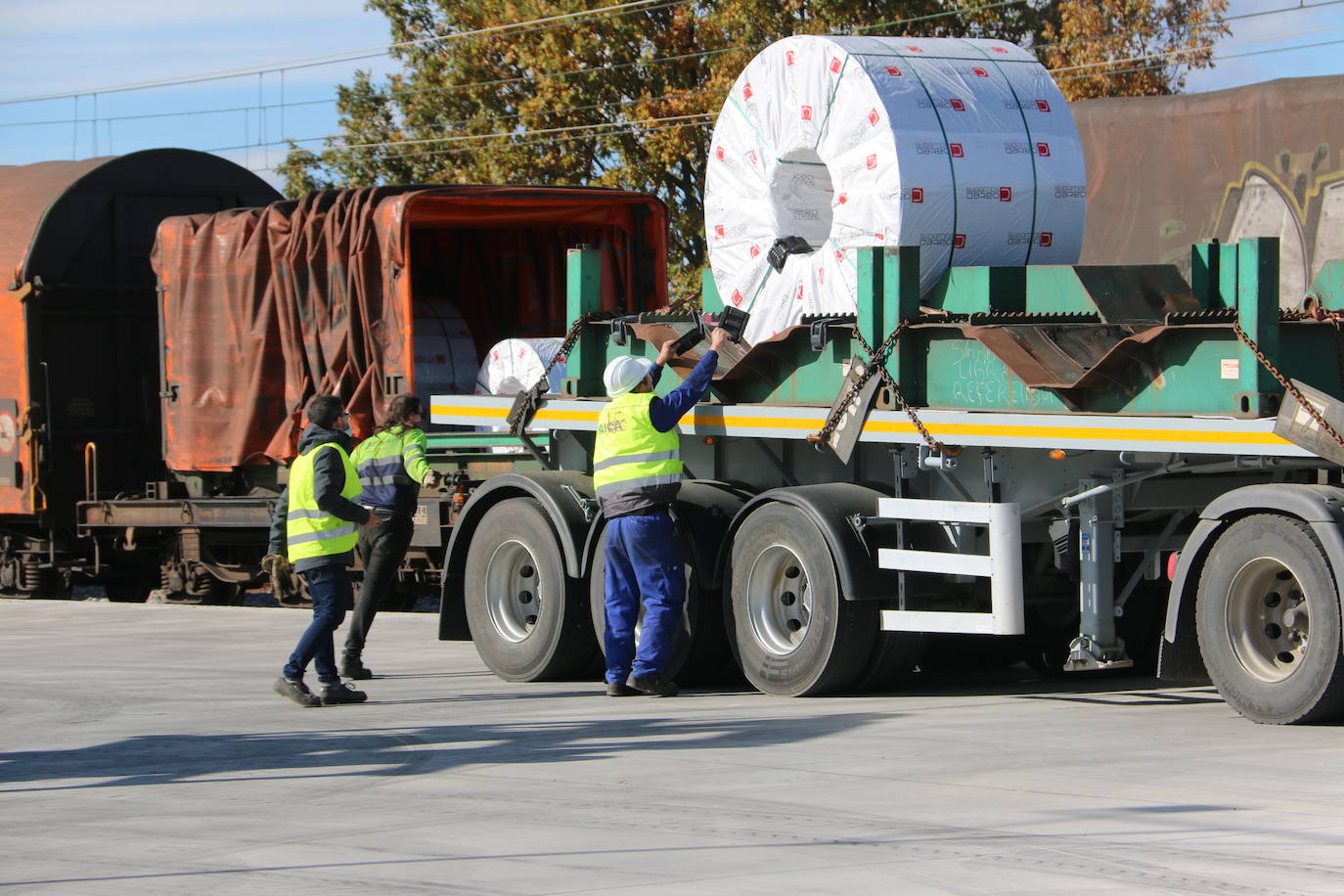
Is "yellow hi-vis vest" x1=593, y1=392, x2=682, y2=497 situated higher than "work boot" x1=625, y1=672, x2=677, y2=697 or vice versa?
"yellow hi-vis vest" x1=593, y1=392, x2=682, y2=497

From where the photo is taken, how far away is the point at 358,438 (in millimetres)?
15391

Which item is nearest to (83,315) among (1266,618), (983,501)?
(983,501)

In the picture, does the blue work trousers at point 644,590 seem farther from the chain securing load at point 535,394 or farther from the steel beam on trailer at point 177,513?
the steel beam on trailer at point 177,513

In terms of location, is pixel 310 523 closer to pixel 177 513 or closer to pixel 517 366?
pixel 517 366

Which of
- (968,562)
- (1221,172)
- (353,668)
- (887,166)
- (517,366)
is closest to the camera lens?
(968,562)

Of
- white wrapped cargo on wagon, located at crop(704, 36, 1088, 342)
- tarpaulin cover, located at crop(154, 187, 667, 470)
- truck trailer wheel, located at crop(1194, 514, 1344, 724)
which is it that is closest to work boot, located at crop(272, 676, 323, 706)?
white wrapped cargo on wagon, located at crop(704, 36, 1088, 342)

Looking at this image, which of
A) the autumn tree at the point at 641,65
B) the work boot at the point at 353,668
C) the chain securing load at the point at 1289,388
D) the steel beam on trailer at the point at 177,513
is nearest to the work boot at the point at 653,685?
the work boot at the point at 353,668

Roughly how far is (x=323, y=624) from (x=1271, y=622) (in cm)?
462

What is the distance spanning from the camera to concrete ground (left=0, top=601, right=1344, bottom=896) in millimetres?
6066

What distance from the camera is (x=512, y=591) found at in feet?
38.7

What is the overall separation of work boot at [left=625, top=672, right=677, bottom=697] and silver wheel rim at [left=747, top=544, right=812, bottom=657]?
0.52 meters

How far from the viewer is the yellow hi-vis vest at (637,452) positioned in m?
10.4

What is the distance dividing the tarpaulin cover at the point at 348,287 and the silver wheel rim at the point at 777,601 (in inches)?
204

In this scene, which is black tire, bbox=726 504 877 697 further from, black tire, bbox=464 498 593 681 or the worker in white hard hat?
black tire, bbox=464 498 593 681
